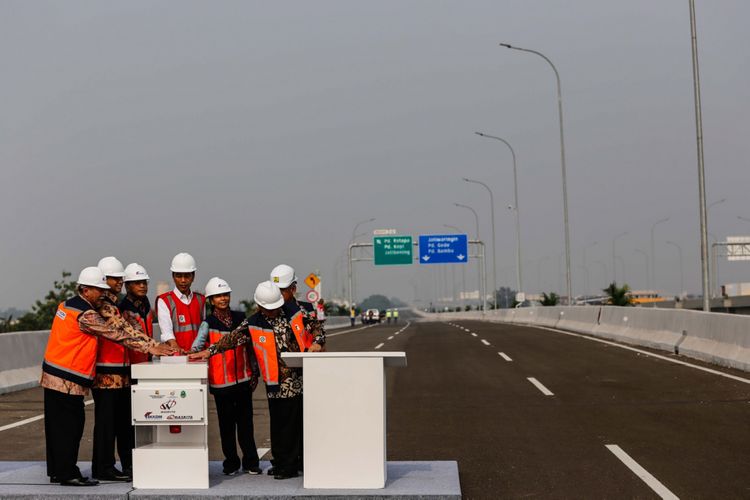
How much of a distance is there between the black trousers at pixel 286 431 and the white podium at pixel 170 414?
23.0 inches

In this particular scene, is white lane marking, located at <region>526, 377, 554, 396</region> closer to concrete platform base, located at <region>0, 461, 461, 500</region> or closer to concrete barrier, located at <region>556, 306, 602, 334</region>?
concrete platform base, located at <region>0, 461, 461, 500</region>

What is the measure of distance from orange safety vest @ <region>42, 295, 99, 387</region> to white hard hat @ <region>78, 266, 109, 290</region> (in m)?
0.19

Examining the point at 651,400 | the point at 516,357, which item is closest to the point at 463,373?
the point at 516,357

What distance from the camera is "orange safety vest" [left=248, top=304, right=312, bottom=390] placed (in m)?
7.48

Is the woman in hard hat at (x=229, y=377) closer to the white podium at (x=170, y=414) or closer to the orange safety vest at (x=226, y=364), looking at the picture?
the orange safety vest at (x=226, y=364)

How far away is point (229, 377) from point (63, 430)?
4.51ft

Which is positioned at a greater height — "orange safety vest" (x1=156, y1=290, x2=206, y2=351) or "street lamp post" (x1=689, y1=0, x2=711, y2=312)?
"street lamp post" (x1=689, y1=0, x2=711, y2=312)

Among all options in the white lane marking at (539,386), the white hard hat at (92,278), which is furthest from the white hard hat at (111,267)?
the white lane marking at (539,386)

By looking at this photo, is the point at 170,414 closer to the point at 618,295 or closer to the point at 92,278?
the point at 92,278

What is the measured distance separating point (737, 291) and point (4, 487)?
13169 cm

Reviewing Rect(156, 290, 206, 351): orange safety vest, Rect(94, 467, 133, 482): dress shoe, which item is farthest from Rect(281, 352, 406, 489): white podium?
Rect(94, 467, 133, 482): dress shoe

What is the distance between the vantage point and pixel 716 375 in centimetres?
1562

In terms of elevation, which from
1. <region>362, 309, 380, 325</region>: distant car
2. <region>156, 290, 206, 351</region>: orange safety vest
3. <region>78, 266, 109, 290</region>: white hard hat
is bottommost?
<region>362, 309, 380, 325</region>: distant car

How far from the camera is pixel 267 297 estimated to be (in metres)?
7.45
